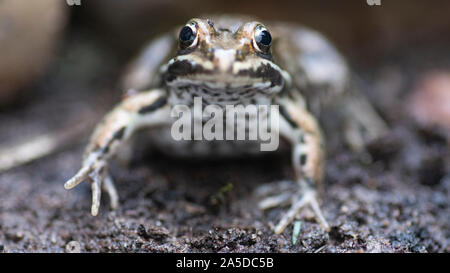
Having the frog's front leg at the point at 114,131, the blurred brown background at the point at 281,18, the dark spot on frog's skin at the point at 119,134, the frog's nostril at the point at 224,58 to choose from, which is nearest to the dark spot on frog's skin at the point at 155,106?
the frog's front leg at the point at 114,131

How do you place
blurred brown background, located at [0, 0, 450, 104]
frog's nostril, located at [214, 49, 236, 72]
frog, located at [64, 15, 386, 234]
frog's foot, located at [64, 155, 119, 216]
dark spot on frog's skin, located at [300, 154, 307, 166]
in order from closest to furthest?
frog's nostril, located at [214, 49, 236, 72], frog, located at [64, 15, 386, 234], frog's foot, located at [64, 155, 119, 216], dark spot on frog's skin, located at [300, 154, 307, 166], blurred brown background, located at [0, 0, 450, 104]

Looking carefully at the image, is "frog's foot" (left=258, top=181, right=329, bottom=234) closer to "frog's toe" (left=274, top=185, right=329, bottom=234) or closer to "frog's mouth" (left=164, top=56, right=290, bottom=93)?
"frog's toe" (left=274, top=185, right=329, bottom=234)

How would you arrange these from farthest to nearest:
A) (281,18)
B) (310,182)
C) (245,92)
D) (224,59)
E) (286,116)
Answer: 1. (281,18)
2. (286,116)
3. (310,182)
4. (245,92)
5. (224,59)

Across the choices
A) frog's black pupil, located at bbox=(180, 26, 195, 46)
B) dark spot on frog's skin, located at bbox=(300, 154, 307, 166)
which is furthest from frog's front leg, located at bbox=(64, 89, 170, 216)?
dark spot on frog's skin, located at bbox=(300, 154, 307, 166)

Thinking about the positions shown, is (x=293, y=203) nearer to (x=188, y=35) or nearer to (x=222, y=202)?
(x=222, y=202)

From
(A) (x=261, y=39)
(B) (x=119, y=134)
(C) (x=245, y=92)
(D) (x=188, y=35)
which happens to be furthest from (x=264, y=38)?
(B) (x=119, y=134)

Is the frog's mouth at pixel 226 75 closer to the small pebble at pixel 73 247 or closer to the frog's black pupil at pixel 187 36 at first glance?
the frog's black pupil at pixel 187 36
